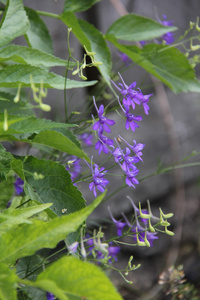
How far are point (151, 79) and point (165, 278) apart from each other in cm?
90

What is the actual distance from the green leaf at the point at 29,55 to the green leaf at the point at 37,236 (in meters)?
0.28

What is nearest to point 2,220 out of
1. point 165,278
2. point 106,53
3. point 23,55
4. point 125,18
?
point 23,55

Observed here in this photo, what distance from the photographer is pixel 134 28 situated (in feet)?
3.01

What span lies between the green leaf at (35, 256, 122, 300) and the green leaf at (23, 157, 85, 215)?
0.18 meters

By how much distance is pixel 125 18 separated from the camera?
0.92 metres

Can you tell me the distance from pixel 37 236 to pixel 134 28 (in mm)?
574

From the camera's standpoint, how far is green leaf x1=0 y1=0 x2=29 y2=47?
0.68 m

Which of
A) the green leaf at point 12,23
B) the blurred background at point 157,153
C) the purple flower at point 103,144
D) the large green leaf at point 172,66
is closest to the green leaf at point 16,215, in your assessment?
the purple flower at point 103,144

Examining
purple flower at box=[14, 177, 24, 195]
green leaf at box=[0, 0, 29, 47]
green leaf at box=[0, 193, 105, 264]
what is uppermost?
green leaf at box=[0, 0, 29, 47]

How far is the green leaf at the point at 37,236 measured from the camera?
47 cm

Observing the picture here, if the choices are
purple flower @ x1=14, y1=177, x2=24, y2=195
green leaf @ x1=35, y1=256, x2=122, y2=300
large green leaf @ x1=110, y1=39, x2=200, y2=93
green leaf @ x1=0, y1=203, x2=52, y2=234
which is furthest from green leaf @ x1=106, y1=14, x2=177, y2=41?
green leaf @ x1=35, y1=256, x2=122, y2=300

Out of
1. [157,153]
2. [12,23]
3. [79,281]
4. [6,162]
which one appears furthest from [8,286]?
[157,153]

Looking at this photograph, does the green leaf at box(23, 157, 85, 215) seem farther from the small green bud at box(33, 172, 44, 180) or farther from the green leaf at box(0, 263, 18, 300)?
the green leaf at box(0, 263, 18, 300)

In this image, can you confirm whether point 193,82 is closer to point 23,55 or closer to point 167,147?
point 23,55
